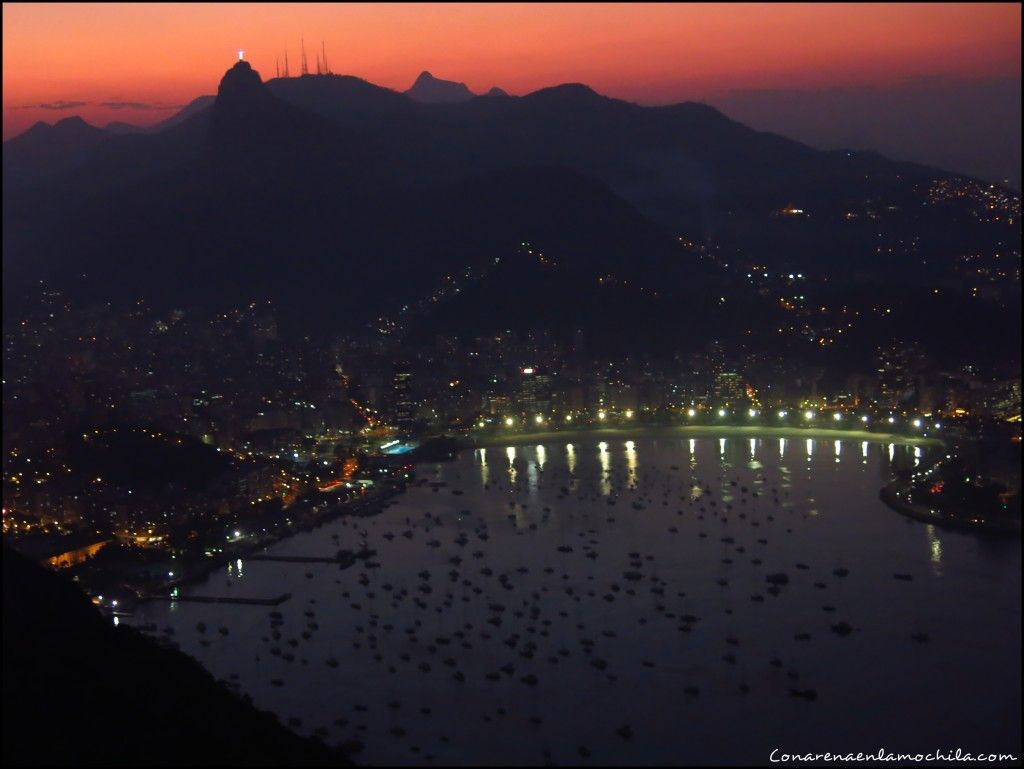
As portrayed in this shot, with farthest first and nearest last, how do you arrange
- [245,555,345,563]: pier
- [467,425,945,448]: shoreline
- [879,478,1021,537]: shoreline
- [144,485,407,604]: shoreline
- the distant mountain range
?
the distant mountain range < [467,425,945,448]: shoreline < [245,555,345,563]: pier < [144,485,407,604]: shoreline < [879,478,1021,537]: shoreline

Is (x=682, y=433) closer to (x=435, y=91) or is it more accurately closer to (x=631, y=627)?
(x=631, y=627)

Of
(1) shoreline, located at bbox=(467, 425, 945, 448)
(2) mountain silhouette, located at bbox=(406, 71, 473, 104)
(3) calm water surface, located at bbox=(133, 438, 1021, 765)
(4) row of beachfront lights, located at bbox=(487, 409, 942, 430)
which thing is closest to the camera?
(3) calm water surface, located at bbox=(133, 438, 1021, 765)

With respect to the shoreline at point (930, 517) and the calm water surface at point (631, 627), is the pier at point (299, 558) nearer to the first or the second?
the calm water surface at point (631, 627)

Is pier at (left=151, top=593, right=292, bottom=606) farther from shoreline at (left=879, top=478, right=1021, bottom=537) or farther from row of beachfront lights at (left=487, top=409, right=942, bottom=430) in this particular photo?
row of beachfront lights at (left=487, top=409, right=942, bottom=430)

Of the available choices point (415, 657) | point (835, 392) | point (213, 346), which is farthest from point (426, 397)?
point (415, 657)

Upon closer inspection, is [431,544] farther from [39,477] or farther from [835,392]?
[835,392]

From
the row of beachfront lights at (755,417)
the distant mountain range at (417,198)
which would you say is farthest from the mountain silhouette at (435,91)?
the row of beachfront lights at (755,417)

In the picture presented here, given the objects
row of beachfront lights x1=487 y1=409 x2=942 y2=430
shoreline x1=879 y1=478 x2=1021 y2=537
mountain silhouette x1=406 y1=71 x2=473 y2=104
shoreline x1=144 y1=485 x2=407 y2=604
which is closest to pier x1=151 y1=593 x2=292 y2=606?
shoreline x1=144 y1=485 x2=407 y2=604
